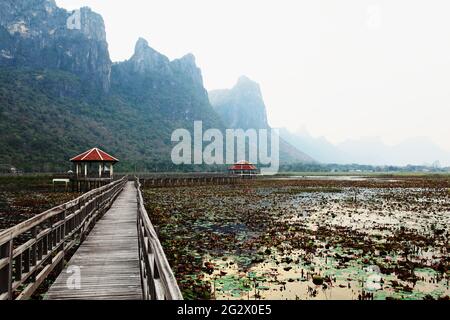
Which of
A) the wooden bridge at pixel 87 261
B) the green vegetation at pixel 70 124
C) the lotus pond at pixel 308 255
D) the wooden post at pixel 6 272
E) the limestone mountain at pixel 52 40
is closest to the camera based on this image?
the wooden bridge at pixel 87 261

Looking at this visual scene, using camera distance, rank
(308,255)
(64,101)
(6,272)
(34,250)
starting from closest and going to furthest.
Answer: (6,272)
(34,250)
(308,255)
(64,101)

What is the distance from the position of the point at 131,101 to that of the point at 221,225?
180m

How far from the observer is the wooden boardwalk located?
665 cm

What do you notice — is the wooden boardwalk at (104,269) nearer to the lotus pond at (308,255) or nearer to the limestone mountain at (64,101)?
the lotus pond at (308,255)

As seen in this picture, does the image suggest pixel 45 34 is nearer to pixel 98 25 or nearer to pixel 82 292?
pixel 98 25

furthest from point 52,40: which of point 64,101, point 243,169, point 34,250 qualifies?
point 34,250

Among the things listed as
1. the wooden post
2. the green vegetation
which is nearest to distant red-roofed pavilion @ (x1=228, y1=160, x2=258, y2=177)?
the green vegetation

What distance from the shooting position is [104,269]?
8203mm

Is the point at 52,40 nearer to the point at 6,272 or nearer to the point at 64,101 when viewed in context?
the point at 64,101

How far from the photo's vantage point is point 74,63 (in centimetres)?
17162

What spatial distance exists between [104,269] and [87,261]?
3.27 feet

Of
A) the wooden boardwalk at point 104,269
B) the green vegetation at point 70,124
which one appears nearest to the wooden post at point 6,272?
the wooden boardwalk at point 104,269

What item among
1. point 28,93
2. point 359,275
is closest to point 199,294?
point 359,275

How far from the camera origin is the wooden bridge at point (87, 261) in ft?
16.0
